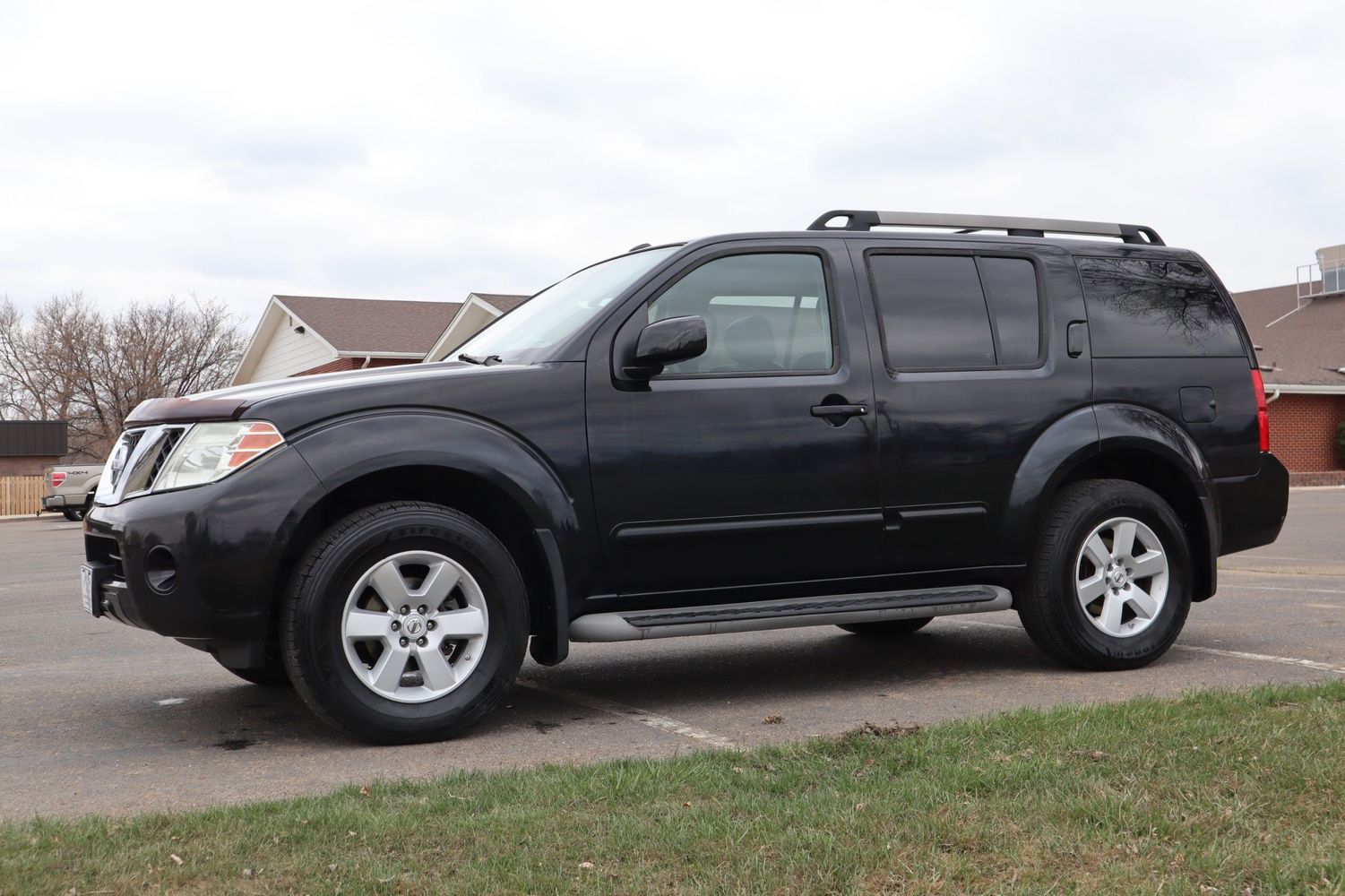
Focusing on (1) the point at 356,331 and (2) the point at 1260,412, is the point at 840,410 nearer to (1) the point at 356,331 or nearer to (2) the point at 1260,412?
(2) the point at 1260,412

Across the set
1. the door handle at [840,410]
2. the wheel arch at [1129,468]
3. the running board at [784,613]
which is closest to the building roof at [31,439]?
the running board at [784,613]

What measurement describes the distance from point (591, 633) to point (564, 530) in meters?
0.43

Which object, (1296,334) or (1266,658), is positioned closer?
(1266,658)

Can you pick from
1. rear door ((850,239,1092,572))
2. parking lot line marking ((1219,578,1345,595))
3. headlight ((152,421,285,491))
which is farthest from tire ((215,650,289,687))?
parking lot line marking ((1219,578,1345,595))

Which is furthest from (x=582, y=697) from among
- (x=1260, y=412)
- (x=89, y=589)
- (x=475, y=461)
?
(x=1260, y=412)

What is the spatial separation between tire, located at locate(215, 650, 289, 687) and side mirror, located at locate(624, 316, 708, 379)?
2.23 metres

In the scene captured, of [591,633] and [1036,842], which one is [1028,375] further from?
[1036,842]

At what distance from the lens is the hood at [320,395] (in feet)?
16.1

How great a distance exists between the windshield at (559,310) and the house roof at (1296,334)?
31512 mm

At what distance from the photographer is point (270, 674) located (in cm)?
610

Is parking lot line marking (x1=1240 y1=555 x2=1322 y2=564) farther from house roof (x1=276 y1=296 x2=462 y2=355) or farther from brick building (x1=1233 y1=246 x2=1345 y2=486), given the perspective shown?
house roof (x1=276 y1=296 x2=462 y2=355)

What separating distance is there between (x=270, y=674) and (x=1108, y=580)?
155 inches

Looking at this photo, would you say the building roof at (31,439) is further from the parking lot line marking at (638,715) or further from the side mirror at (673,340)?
the side mirror at (673,340)

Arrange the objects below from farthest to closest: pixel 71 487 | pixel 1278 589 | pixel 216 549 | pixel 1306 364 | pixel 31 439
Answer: pixel 31 439 → pixel 1306 364 → pixel 71 487 → pixel 1278 589 → pixel 216 549
